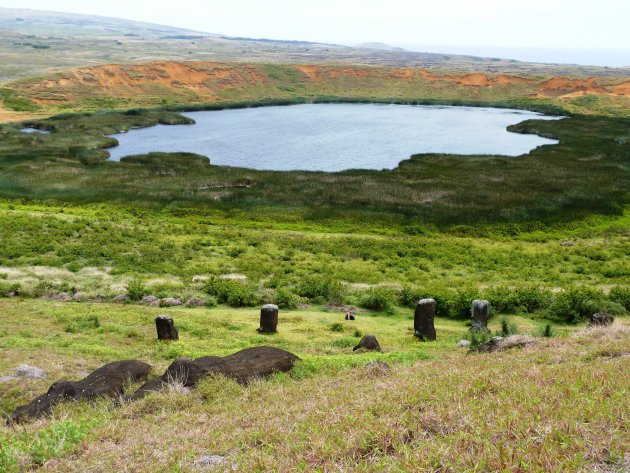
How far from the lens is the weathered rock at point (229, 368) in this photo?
1242 centimetres

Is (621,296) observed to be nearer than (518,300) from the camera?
Yes

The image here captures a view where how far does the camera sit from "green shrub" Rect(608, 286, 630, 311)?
985 inches

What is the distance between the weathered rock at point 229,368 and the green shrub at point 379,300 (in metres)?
12.4

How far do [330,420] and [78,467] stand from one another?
4.19 metres

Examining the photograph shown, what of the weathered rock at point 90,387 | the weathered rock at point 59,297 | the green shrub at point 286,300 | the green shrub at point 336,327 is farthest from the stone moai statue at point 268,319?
the weathered rock at point 59,297

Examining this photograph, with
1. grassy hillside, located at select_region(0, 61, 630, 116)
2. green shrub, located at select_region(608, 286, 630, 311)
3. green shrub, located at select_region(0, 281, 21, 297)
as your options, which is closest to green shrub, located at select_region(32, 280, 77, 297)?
green shrub, located at select_region(0, 281, 21, 297)

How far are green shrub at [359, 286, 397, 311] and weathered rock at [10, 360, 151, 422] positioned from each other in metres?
14.6

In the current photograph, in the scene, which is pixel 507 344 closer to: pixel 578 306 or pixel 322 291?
pixel 578 306

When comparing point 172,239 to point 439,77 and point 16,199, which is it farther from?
point 439,77

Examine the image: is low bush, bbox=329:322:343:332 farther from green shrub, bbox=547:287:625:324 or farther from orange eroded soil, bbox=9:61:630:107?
orange eroded soil, bbox=9:61:630:107

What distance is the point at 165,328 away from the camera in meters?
18.8

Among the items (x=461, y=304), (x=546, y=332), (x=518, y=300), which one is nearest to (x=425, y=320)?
(x=546, y=332)

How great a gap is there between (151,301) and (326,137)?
234ft

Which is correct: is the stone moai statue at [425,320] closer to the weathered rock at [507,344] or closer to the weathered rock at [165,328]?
the weathered rock at [507,344]
